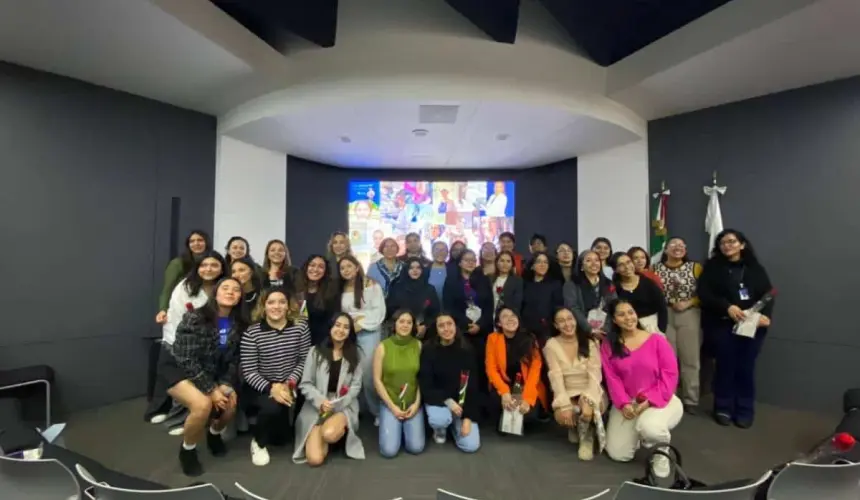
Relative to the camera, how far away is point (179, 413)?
Answer: 3932mm

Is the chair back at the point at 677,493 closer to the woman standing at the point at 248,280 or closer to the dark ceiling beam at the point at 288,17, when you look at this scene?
the woman standing at the point at 248,280

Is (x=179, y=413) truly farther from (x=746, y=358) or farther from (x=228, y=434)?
(x=746, y=358)

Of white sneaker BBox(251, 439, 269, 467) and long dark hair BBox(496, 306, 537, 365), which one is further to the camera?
long dark hair BBox(496, 306, 537, 365)

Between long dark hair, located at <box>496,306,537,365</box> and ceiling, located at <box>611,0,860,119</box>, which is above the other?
ceiling, located at <box>611,0,860,119</box>

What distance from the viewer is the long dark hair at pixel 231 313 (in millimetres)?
3045

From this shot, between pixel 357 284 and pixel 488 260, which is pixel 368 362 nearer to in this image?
pixel 357 284

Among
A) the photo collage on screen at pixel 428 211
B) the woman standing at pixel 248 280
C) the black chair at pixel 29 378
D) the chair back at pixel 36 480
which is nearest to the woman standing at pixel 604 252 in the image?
the photo collage on screen at pixel 428 211

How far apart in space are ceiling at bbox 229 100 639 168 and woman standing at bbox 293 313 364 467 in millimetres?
2341

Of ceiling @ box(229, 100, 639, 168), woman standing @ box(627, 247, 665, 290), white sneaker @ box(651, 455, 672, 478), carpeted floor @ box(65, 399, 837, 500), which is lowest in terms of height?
carpeted floor @ box(65, 399, 837, 500)

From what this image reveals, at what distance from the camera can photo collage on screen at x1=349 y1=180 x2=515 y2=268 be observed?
6957 millimetres

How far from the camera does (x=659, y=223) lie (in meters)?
5.36

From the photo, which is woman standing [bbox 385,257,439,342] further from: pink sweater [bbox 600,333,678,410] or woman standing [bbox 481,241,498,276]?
pink sweater [bbox 600,333,678,410]

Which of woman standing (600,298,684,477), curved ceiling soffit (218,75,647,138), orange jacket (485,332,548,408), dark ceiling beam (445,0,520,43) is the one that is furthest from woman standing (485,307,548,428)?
dark ceiling beam (445,0,520,43)

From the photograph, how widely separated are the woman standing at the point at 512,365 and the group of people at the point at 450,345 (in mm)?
11
